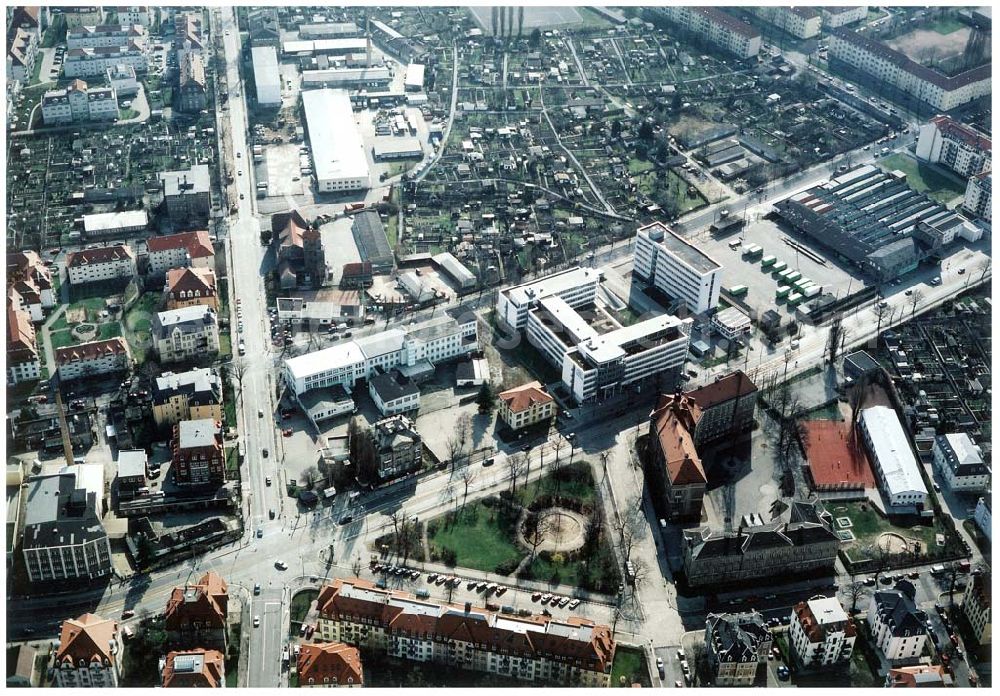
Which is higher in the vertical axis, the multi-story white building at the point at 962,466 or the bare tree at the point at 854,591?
the multi-story white building at the point at 962,466

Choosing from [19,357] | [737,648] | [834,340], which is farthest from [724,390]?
[19,357]

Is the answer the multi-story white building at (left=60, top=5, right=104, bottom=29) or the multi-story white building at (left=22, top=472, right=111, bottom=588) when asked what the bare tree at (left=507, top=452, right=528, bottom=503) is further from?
the multi-story white building at (left=60, top=5, right=104, bottom=29)

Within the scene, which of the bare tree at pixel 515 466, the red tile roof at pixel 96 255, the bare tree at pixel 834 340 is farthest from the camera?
the red tile roof at pixel 96 255

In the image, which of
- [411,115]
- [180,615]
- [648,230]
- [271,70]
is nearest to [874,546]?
[648,230]

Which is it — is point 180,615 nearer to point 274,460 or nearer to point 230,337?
point 274,460

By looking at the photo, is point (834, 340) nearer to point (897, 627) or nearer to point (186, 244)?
point (897, 627)

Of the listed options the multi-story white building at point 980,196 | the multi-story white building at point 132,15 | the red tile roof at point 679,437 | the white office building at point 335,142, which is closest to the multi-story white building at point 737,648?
the red tile roof at point 679,437

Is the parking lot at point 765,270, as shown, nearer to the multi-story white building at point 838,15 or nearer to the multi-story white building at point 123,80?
the multi-story white building at point 838,15
